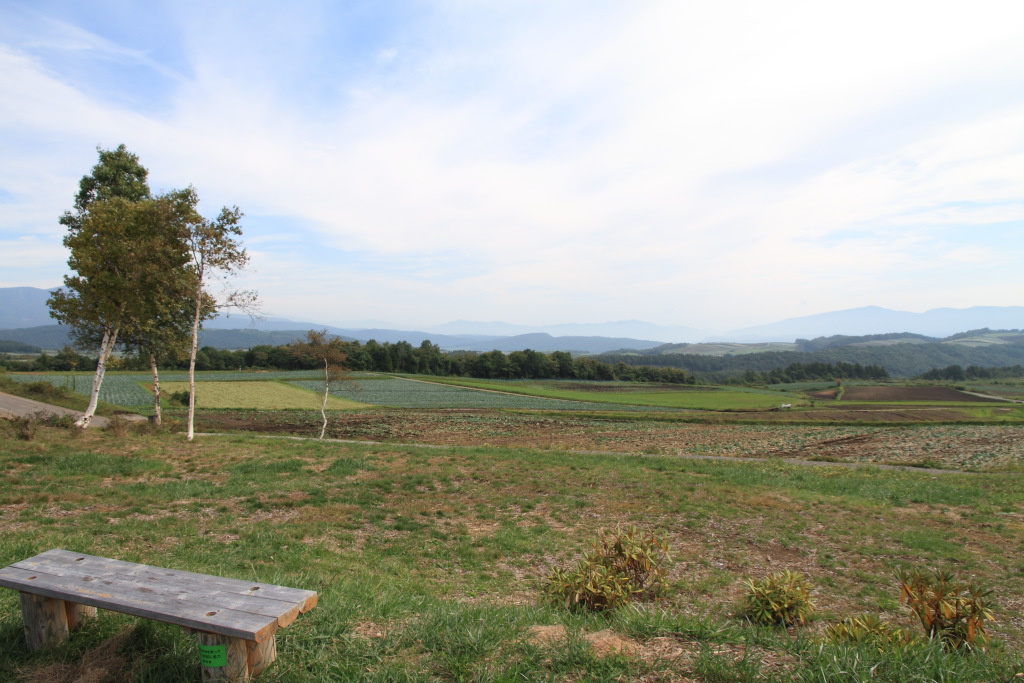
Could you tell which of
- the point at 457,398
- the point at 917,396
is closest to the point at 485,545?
the point at 457,398

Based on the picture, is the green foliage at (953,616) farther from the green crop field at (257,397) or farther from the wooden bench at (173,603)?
the green crop field at (257,397)

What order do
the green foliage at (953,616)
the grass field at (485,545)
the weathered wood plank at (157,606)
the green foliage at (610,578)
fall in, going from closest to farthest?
the weathered wood plank at (157,606), the grass field at (485,545), the green foliage at (953,616), the green foliage at (610,578)

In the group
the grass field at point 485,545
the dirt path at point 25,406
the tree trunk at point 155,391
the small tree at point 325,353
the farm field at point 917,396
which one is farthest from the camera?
the farm field at point 917,396

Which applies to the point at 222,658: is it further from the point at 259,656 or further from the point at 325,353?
the point at 325,353

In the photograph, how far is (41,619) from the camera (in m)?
3.73

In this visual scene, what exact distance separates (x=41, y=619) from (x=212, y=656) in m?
1.65

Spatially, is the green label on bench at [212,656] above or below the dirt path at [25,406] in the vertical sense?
above

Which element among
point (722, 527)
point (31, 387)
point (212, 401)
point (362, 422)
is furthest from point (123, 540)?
point (212, 401)

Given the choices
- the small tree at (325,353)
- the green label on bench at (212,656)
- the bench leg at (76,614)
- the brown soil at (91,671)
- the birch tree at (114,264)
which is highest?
the birch tree at (114,264)

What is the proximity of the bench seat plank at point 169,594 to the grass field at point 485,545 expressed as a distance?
14.8 inches

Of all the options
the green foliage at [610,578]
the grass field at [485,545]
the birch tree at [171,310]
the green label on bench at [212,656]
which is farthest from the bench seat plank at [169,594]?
the birch tree at [171,310]

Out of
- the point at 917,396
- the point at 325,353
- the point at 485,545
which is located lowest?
the point at 917,396

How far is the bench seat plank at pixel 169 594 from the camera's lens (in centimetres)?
329

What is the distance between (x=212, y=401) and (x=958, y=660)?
5298 centimetres
